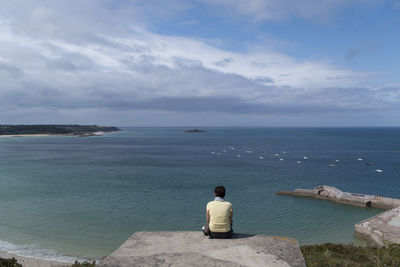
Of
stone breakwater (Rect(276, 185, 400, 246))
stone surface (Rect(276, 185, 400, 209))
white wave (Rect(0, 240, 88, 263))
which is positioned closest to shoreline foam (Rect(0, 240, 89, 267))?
white wave (Rect(0, 240, 88, 263))

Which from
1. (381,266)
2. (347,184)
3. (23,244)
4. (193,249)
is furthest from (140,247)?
(347,184)

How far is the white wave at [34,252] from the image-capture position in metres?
18.1

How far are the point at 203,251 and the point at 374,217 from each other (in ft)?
80.4

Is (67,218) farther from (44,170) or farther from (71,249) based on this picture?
(44,170)

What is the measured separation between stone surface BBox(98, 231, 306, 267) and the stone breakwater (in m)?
17.6

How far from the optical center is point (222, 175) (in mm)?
49594

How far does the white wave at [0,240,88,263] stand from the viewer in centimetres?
1811

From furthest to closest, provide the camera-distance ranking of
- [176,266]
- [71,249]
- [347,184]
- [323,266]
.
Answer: [347,184]
[71,249]
[323,266]
[176,266]

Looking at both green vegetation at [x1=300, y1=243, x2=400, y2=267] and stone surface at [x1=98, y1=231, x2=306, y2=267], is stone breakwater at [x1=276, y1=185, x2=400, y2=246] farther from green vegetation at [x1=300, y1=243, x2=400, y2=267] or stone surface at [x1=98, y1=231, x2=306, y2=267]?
stone surface at [x1=98, y1=231, x2=306, y2=267]

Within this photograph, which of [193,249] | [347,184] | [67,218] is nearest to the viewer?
[193,249]

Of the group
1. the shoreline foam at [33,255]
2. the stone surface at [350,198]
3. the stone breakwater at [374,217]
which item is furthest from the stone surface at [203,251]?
the stone surface at [350,198]

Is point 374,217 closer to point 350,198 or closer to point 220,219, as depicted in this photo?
point 350,198

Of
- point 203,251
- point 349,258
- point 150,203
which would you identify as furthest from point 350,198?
point 203,251

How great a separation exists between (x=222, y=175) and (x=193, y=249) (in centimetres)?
4327
